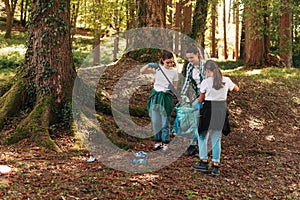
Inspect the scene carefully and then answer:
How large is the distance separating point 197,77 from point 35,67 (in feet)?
9.86

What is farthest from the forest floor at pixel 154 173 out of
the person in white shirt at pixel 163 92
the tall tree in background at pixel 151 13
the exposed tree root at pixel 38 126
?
the tall tree in background at pixel 151 13

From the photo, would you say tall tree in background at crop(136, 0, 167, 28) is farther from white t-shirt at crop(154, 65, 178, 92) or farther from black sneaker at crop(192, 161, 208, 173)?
black sneaker at crop(192, 161, 208, 173)

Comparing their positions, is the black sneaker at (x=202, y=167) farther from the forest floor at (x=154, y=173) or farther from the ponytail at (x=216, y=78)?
the ponytail at (x=216, y=78)

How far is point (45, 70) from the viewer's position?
272 inches

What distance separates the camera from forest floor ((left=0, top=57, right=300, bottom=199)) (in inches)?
183

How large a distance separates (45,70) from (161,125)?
7.69 ft

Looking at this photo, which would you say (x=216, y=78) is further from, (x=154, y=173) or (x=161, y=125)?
(x=161, y=125)

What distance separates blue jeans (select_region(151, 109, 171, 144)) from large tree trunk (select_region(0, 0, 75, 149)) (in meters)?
1.69

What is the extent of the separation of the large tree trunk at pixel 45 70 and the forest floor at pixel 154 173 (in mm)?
440

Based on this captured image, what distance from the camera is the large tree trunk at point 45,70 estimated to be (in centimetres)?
682

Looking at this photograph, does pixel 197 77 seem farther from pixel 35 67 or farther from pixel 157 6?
pixel 157 6

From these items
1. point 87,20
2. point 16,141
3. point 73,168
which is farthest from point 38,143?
point 87,20

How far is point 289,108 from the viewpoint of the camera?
444 inches

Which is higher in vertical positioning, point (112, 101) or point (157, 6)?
point (157, 6)
